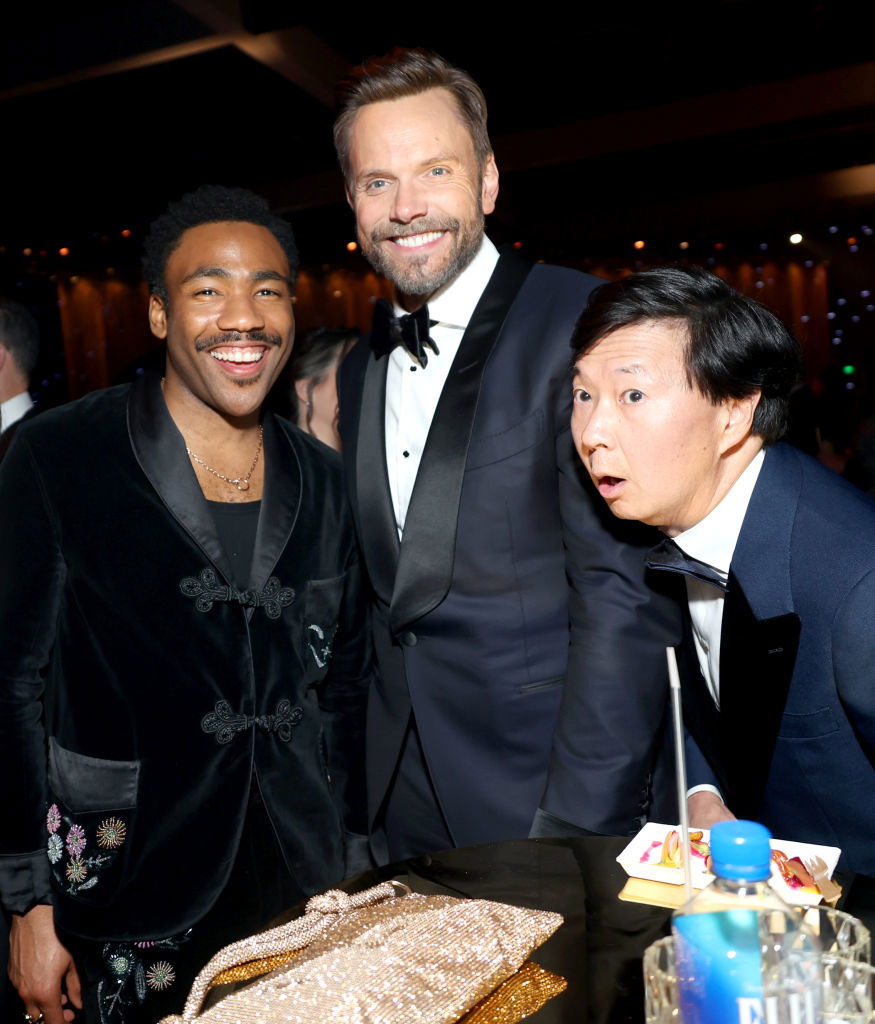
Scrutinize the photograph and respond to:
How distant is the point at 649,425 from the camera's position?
151cm

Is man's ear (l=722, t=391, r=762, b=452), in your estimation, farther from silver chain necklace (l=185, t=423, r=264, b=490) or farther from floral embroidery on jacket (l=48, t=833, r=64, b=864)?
floral embroidery on jacket (l=48, t=833, r=64, b=864)

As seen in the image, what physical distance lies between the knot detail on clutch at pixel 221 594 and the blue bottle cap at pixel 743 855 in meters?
1.20

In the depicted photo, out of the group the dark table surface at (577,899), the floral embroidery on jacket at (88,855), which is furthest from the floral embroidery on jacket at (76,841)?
the dark table surface at (577,899)

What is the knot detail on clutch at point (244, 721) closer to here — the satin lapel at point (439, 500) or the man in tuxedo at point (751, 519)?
the satin lapel at point (439, 500)

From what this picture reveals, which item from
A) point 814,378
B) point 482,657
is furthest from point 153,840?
point 814,378

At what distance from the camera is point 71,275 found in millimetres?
11367

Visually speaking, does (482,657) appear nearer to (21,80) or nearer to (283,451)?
(283,451)

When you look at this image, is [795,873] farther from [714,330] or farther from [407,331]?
[407,331]

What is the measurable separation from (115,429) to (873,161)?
9.07 m

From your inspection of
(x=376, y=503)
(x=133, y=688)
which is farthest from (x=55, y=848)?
(x=376, y=503)

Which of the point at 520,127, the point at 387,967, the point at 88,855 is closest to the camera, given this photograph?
the point at 387,967

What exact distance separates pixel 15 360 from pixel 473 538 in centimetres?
309

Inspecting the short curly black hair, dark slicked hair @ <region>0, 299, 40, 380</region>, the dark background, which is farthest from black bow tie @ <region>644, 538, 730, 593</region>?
the dark background

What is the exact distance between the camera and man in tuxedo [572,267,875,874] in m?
1.46
